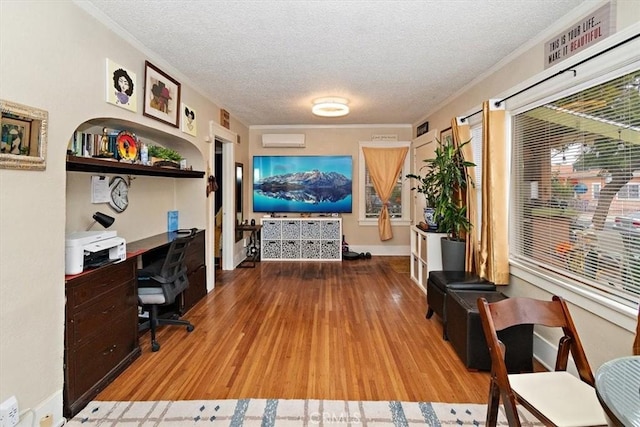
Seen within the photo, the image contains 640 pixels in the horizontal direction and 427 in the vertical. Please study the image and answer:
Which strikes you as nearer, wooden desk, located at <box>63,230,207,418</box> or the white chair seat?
the white chair seat

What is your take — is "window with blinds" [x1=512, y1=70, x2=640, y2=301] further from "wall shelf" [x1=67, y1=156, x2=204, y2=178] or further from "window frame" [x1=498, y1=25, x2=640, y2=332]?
"wall shelf" [x1=67, y1=156, x2=204, y2=178]

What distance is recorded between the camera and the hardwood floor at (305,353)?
2.10m

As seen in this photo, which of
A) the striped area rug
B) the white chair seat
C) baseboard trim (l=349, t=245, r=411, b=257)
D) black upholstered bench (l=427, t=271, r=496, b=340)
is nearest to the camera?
the white chair seat

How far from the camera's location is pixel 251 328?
3064 mm

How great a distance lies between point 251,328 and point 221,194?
3.09 metres

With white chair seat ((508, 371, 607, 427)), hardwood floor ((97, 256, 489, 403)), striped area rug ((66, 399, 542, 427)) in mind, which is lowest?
striped area rug ((66, 399, 542, 427))

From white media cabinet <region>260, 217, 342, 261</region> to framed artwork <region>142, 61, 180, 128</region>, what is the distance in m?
3.04

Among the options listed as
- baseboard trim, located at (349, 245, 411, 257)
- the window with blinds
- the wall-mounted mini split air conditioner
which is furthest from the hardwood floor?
the wall-mounted mini split air conditioner

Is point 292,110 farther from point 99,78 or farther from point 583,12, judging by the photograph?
point 583,12

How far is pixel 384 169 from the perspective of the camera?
623 centimetres

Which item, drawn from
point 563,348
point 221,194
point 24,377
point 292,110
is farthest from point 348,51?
point 221,194

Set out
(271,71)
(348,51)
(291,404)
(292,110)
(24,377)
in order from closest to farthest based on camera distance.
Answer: (24,377) < (291,404) < (348,51) < (271,71) < (292,110)

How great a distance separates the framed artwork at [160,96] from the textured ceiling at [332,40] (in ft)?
0.56

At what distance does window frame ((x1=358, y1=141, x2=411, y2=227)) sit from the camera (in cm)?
622
